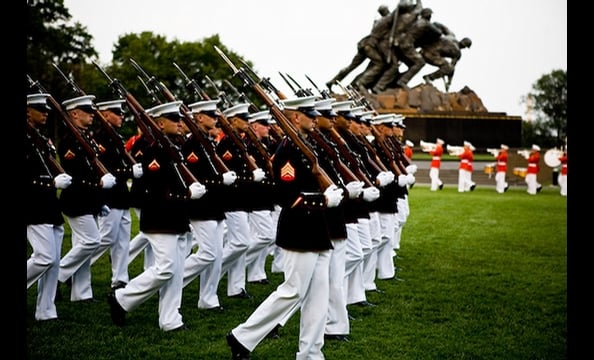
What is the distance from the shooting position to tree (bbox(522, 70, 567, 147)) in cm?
8589

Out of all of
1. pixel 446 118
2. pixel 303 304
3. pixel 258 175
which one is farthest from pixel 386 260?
pixel 446 118

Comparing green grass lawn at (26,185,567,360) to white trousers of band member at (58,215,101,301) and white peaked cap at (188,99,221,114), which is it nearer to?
white trousers of band member at (58,215,101,301)

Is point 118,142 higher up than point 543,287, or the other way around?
point 118,142

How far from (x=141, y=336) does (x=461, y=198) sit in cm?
1990

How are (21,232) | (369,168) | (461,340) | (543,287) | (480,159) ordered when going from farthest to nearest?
(480,159) → (543,287) → (369,168) → (461,340) → (21,232)

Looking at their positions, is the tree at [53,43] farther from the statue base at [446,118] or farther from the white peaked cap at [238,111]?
the white peaked cap at [238,111]

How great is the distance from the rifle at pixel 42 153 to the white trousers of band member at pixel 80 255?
1134mm

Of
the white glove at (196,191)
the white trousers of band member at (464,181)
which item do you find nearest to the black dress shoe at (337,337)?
the white glove at (196,191)

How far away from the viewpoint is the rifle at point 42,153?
23.4 feet

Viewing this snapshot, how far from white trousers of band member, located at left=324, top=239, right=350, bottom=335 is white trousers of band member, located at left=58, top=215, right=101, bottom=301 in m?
3.21

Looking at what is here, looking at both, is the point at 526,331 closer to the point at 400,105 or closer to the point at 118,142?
the point at 118,142

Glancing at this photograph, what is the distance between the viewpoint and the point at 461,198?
1005 inches
